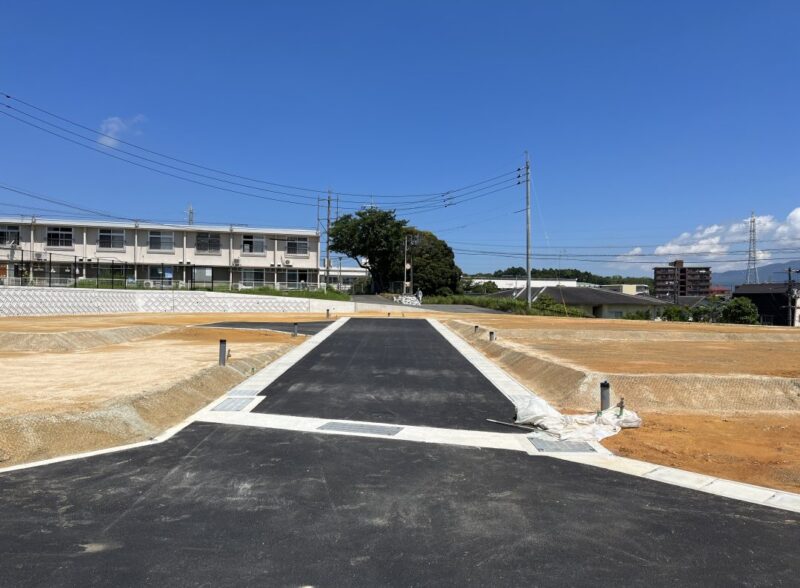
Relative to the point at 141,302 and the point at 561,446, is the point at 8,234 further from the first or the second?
the point at 561,446

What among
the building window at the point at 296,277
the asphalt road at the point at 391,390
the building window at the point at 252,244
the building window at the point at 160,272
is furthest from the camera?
the building window at the point at 296,277

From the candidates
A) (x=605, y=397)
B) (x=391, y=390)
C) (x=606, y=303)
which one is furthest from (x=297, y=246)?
(x=605, y=397)

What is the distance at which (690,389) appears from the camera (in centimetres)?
1173

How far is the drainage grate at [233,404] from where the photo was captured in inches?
415

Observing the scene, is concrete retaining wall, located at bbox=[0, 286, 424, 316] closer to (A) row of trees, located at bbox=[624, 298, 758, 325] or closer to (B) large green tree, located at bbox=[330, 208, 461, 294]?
(B) large green tree, located at bbox=[330, 208, 461, 294]

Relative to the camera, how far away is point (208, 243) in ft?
189

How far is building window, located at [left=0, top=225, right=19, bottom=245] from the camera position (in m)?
54.2

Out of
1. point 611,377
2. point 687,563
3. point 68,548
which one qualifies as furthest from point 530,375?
point 68,548

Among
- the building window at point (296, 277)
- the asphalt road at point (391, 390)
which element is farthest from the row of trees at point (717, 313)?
the asphalt road at point (391, 390)

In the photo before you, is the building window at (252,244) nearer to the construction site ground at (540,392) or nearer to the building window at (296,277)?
the building window at (296,277)

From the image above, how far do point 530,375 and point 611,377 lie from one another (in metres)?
3.24

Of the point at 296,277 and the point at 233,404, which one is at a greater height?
the point at 296,277

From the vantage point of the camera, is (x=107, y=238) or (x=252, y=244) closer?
(x=107, y=238)

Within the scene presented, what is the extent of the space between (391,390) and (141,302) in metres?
37.8
